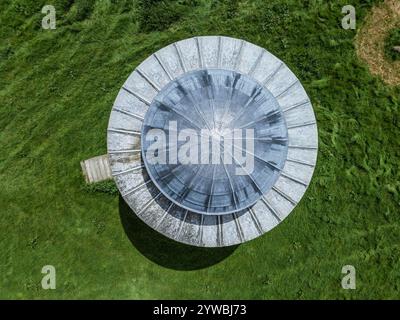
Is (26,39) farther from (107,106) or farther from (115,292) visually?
(115,292)

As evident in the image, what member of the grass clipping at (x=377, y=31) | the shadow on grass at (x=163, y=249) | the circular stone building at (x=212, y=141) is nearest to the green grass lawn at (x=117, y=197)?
the shadow on grass at (x=163, y=249)

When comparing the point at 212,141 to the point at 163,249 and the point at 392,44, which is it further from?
the point at 392,44

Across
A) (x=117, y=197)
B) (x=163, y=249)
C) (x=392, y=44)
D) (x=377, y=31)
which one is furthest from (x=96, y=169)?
(x=392, y=44)

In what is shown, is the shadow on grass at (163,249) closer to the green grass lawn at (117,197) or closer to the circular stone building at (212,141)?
the green grass lawn at (117,197)

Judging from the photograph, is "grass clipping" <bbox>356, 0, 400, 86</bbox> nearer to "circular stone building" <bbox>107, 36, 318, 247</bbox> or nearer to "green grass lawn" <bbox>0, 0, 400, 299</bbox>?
"green grass lawn" <bbox>0, 0, 400, 299</bbox>

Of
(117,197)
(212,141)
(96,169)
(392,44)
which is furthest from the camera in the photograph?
(392,44)

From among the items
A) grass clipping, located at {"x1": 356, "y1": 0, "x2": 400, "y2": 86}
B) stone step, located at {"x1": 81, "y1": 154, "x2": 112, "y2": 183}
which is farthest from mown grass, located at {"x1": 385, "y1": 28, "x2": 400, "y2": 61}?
stone step, located at {"x1": 81, "y1": 154, "x2": 112, "y2": 183}
